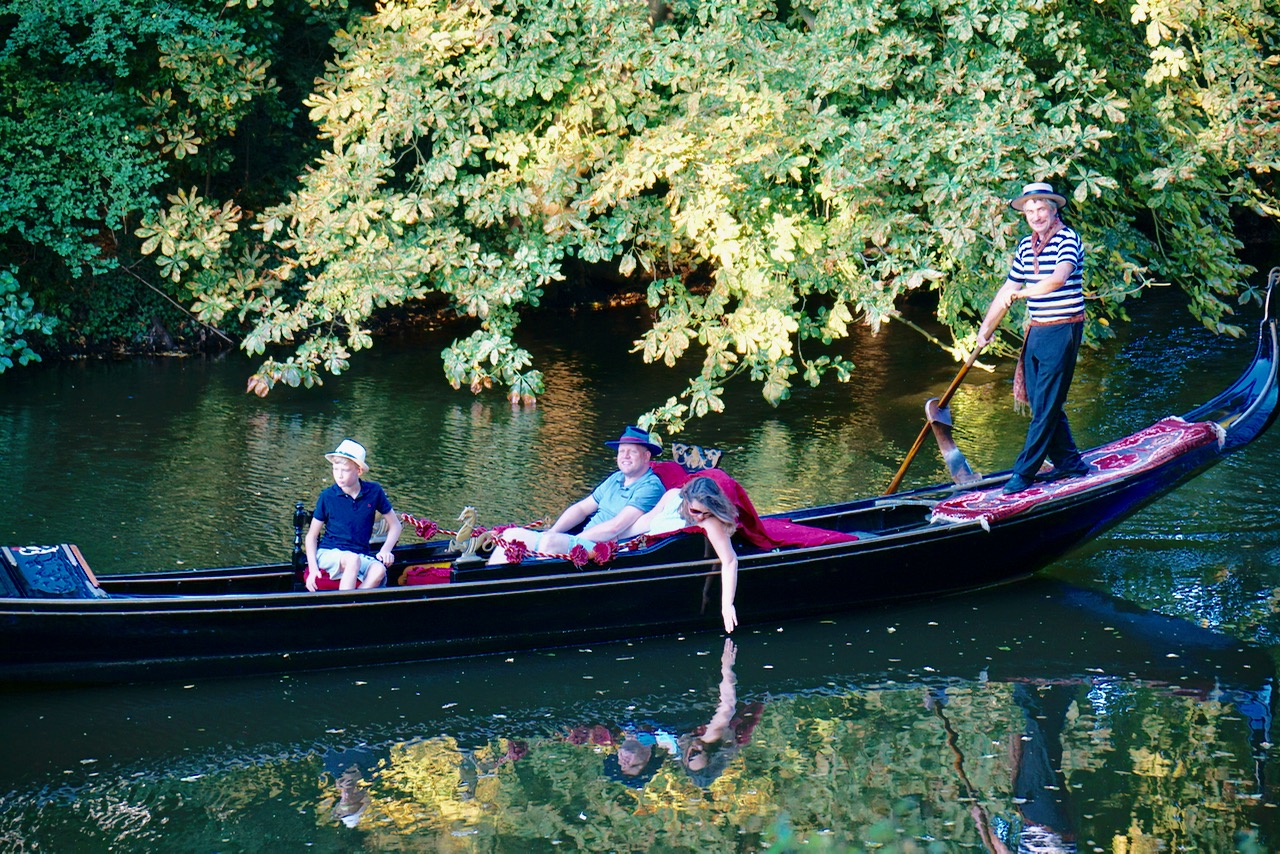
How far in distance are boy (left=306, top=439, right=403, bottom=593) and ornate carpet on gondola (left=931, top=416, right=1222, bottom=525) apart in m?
2.79

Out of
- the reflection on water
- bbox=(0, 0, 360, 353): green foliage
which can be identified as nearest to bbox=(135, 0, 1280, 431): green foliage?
bbox=(0, 0, 360, 353): green foliage

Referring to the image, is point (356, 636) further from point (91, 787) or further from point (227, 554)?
Result: point (227, 554)

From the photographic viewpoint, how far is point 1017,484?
292 inches

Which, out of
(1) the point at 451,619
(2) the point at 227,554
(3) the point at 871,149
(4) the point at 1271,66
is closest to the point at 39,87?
(2) the point at 227,554

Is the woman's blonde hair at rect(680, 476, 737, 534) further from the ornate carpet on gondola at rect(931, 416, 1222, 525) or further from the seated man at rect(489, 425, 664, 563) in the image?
the ornate carpet on gondola at rect(931, 416, 1222, 525)

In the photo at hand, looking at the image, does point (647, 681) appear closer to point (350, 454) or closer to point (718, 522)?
point (718, 522)

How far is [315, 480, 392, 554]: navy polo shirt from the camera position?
6473 millimetres

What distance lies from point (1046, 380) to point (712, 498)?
1788mm

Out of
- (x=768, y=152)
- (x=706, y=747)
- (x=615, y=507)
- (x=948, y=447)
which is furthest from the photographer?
(x=768, y=152)

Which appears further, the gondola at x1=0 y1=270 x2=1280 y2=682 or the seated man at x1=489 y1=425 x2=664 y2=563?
the seated man at x1=489 y1=425 x2=664 y2=563

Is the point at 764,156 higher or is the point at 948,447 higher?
the point at 764,156

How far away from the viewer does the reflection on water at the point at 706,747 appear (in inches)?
198

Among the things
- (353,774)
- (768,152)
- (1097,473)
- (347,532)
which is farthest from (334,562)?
(768,152)

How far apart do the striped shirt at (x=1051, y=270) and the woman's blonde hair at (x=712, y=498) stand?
1807 millimetres
